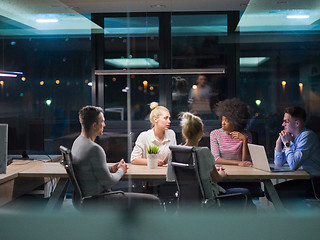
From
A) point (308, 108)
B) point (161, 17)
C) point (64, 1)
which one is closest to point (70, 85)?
point (64, 1)

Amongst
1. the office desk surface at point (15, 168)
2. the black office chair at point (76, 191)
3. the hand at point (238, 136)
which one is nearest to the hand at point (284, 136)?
the hand at point (238, 136)

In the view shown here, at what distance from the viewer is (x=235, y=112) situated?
2896 mm

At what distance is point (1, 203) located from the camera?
10.6 ft

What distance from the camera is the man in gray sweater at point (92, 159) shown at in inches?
115

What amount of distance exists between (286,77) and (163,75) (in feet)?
2.90

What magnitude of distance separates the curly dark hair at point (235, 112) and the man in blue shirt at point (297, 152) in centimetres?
27

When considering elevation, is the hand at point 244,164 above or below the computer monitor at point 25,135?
below

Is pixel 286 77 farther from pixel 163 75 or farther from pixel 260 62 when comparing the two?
pixel 163 75

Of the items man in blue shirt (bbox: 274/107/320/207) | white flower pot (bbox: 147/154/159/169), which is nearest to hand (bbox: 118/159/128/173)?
white flower pot (bbox: 147/154/159/169)

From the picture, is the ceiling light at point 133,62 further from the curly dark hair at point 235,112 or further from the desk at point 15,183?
the desk at point 15,183

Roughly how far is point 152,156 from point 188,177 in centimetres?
32

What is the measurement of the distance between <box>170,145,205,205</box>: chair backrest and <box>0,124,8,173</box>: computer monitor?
1.38 m

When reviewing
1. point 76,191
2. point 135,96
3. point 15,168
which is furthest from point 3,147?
point 135,96

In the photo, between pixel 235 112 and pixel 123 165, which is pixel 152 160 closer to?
pixel 123 165
